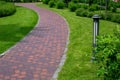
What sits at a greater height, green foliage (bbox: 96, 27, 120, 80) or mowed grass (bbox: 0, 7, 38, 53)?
green foliage (bbox: 96, 27, 120, 80)

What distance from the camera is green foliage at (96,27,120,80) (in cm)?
683

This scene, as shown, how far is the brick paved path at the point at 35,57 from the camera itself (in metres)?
9.17

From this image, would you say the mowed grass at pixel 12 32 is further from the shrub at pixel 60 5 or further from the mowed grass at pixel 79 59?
the shrub at pixel 60 5

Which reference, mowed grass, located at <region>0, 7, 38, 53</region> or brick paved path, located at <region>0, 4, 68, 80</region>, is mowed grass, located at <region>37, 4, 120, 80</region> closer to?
brick paved path, located at <region>0, 4, 68, 80</region>

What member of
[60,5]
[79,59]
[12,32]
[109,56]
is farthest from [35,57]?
[60,5]

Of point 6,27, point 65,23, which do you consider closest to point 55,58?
point 6,27

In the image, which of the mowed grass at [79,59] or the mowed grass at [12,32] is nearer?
the mowed grass at [79,59]

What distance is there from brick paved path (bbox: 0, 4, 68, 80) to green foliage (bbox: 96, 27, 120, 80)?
7.62 feet

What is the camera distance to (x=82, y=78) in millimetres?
8750

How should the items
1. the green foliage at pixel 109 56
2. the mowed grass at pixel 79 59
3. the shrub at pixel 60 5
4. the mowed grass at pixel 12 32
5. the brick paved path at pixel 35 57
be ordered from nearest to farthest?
the green foliage at pixel 109 56 < the mowed grass at pixel 79 59 < the brick paved path at pixel 35 57 < the mowed grass at pixel 12 32 < the shrub at pixel 60 5

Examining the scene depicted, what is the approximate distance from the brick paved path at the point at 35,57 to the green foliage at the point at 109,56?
232cm

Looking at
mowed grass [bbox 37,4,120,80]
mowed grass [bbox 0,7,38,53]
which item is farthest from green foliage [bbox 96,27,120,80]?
mowed grass [bbox 0,7,38,53]

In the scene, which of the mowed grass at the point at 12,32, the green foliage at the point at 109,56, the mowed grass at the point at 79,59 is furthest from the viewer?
the mowed grass at the point at 12,32

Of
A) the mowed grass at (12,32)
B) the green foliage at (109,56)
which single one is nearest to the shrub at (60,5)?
the mowed grass at (12,32)
